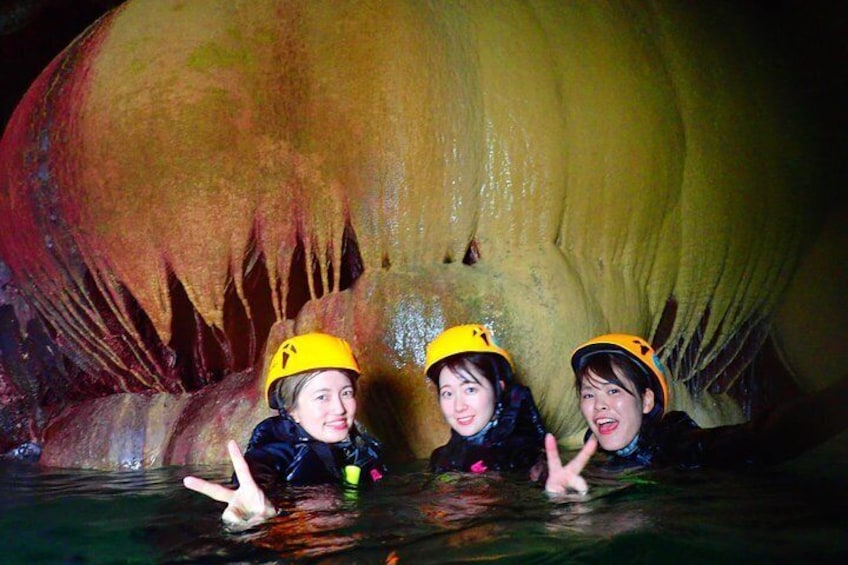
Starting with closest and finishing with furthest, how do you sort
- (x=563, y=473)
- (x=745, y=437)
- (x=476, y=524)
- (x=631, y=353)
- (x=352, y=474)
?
(x=476, y=524)
(x=563, y=473)
(x=745, y=437)
(x=352, y=474)
(x=631, y=353)

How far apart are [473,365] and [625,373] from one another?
653mm

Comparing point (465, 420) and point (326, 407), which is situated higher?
point (326, 407)

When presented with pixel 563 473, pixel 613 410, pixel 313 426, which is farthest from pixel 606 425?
pixel 313 426

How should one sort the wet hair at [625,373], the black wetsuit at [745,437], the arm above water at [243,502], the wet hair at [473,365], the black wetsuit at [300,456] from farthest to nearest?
1. the wet hair at [473,365]
2. the wet hair at [625,373]
3. the black wetsuit at [300,456]
4. the black wetsuit at [745,437]
5. the arm above water at [243,502]

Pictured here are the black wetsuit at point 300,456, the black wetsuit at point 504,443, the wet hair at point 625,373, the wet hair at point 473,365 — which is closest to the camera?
the black wetsuit at point 300,456

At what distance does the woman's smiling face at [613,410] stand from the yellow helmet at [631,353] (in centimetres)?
9

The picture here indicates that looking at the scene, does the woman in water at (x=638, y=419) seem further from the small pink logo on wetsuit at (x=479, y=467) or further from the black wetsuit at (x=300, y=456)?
the black wetsuit at (x=300, y=456)

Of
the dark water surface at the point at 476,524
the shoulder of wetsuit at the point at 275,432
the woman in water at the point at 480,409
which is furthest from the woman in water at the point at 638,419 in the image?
the shoulder of wetsuit at the point at 275,432

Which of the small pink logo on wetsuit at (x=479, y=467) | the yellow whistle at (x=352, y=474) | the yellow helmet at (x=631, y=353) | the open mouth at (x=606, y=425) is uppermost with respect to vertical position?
the yellow helmet at (x=631, y=353)

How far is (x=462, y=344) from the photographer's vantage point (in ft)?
12.0

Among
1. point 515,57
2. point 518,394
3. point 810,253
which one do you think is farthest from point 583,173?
point 810,253

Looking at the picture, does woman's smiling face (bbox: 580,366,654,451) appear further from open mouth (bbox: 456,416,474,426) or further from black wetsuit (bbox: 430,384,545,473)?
open mouth (bbox: 456,416,474,426)

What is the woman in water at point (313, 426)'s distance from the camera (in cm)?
329

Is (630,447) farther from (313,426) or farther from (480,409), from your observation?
(313,426)
